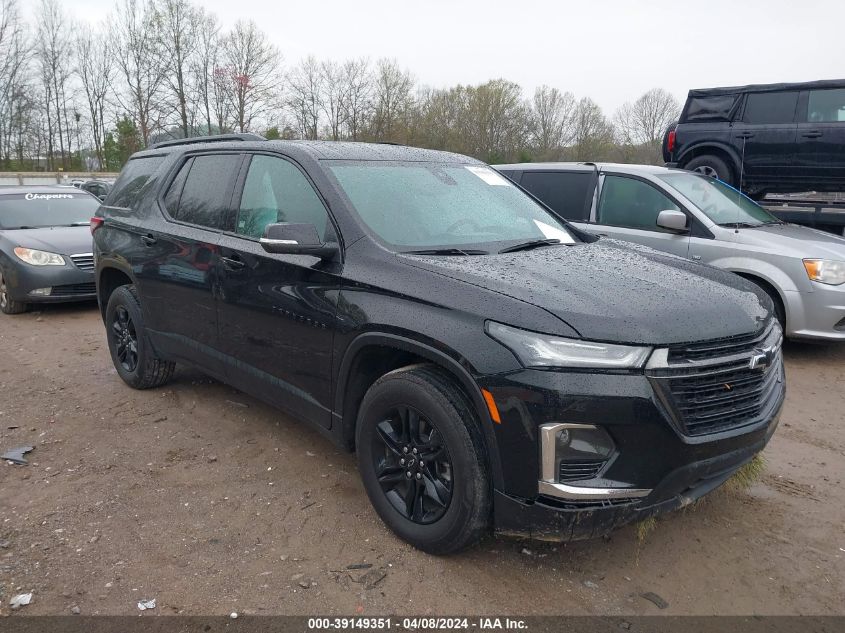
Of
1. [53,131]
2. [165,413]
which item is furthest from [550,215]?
[53,131]

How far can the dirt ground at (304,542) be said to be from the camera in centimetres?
269

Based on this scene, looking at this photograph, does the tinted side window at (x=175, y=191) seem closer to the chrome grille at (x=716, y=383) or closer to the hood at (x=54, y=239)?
the chrome grille at (x=716, y=383)

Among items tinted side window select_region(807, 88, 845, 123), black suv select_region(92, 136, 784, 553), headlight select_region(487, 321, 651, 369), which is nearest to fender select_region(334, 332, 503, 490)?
black suv select_region(92, 136, 784, 553)

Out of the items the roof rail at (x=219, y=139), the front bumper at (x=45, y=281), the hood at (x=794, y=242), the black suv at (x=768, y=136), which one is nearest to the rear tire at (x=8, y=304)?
the front bumper at (x=45, y=281)

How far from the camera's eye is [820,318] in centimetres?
577

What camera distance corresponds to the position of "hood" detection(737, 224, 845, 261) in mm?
5859

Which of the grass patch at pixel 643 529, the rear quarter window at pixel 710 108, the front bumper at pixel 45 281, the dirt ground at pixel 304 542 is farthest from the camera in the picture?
the rear quarter window at pixel 710 108

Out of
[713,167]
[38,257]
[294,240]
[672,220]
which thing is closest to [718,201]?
[672,220]

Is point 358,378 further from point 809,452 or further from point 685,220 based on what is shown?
point 685,220

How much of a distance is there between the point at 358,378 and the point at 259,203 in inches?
52.4

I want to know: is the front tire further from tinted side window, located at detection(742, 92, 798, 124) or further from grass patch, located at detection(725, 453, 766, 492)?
tinted side window, located at detection(742, 92, 798, 124)

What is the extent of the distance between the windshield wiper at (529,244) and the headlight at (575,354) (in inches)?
36.0

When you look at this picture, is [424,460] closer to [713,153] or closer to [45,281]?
[45,281]

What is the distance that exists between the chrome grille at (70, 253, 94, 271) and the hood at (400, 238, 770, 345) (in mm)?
6477
